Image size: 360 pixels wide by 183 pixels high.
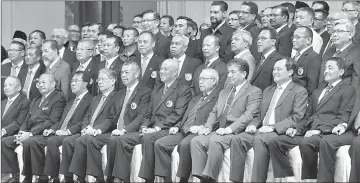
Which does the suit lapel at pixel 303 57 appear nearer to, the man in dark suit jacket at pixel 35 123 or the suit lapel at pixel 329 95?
the suit lapel at pixel 329 95

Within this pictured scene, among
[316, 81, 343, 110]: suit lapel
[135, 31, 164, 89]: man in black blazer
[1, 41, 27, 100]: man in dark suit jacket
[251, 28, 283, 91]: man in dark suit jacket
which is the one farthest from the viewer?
[1, 41, 27, 100]: man in dark suit jacket

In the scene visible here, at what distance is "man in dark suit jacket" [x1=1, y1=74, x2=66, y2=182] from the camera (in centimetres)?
915

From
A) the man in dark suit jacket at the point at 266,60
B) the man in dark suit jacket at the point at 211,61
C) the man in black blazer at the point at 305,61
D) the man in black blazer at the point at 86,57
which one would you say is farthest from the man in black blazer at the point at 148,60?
the man in black blazer at the point at 305,61

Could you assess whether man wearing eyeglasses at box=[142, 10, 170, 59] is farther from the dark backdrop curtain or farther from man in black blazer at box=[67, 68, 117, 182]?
the dark backdrop curtain

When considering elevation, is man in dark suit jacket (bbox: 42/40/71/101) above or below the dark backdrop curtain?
below

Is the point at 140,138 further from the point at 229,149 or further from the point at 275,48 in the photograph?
the point at 275,48

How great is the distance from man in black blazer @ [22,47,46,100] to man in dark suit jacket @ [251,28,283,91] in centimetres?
284

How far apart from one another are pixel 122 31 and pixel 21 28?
2.88 meters

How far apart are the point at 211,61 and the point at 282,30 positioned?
87 centimetres

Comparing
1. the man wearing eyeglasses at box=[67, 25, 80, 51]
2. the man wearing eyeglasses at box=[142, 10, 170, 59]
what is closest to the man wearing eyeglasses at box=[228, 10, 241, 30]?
the man wearing eyeglasses at box=[142, 10, 170, 59]

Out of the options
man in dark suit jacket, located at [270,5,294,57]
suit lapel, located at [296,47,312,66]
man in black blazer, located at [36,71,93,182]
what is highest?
man in dark suit jacket, located at [270,5,294,57]

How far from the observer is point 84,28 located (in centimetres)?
1080

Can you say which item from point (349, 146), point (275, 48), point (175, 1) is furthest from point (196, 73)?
point (175, 1)

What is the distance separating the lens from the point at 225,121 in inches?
326
